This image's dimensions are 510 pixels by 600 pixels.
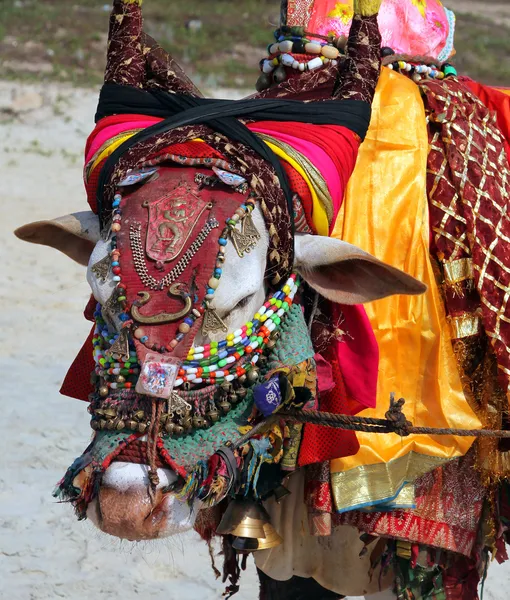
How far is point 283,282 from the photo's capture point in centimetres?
292

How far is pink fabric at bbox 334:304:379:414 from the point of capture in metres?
3.09

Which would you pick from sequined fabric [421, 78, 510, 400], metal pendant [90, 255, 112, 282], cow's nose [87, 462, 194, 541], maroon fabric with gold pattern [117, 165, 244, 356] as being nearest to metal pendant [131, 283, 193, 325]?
maroon fabric with gold pattern [117, 165, 244, 356]

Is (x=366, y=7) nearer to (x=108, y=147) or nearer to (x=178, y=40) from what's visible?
(x=108, y=147)

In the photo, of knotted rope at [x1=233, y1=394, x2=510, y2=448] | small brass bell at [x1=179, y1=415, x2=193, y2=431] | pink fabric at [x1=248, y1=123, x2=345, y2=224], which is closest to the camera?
small brass bell at [x1=179, y1=415, x2=193, y2=431]

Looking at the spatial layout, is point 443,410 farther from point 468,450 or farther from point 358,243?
point 358,243

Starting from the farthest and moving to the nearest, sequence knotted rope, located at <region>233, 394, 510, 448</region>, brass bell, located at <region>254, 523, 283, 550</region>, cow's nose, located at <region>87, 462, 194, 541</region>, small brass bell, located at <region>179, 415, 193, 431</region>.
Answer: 1. brass bell, located at <region>254, 523, 283, 550</region>
2. knotted rope, located at <region>233, 394, 510, 448</region>
3. small brass bell, located at <region>179, 415, 193, 431</region>
4. cow's nose, located at <region>87, 462, 194, 541</region>

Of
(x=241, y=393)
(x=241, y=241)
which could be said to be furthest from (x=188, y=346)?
(x=241, y=241)

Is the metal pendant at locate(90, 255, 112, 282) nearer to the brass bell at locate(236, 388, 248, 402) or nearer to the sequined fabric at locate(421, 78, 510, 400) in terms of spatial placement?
the brass bell at locate(236, 388, 248, 402)

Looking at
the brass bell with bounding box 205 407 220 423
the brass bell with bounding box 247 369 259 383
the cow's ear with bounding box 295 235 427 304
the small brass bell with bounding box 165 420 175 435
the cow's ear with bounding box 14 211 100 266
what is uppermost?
the cow's ear with bounding box 14 211 100 266

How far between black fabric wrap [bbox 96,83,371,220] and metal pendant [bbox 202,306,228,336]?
43 cm

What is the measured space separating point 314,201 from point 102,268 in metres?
0.63

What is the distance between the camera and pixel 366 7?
10.4 ft

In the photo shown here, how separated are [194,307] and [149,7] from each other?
18091mm

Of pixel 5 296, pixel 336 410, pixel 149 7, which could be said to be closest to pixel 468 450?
pixel 336 410
